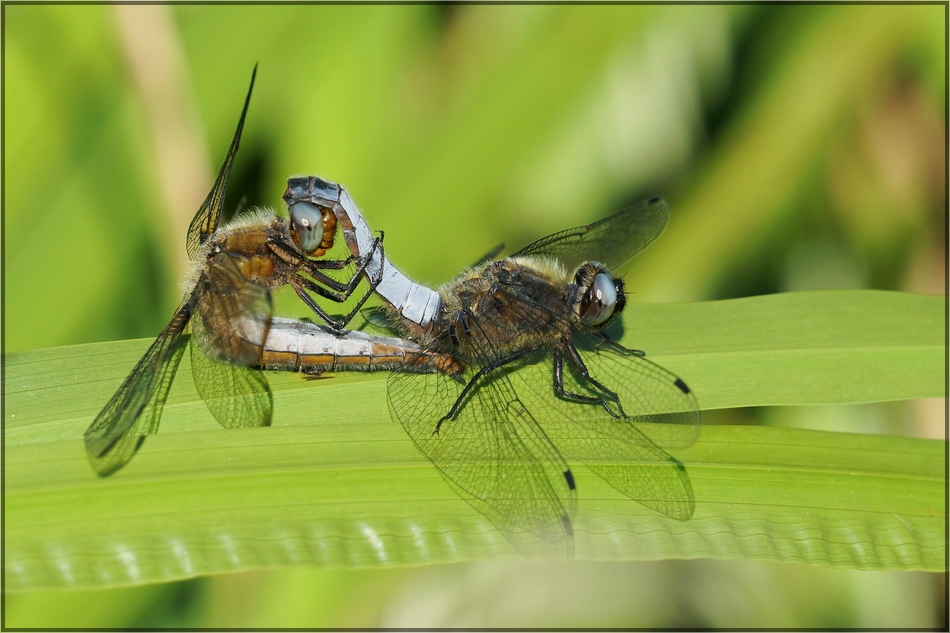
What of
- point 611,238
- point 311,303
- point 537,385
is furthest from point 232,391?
point 611,238

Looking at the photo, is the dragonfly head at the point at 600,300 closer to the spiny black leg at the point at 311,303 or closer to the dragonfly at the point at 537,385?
the dragonfly at the point at 537,385

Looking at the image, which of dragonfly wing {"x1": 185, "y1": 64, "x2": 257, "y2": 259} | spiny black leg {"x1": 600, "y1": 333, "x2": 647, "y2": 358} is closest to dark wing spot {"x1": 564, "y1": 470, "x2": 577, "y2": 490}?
spiny black leg {"x1": 600, "y1": 333, "x2": 647, "y2": 358}

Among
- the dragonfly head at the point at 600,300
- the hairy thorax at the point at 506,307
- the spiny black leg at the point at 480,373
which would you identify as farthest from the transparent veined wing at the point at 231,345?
the dragonfly head at the point at 600,300

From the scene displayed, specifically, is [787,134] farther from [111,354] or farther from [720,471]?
[111,354]

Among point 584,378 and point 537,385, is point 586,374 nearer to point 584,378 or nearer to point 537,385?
point 584,378

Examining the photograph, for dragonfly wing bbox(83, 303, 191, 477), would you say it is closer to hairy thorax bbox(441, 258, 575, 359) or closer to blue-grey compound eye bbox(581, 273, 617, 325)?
hairy thorax bbox(441, 258, 575, 359)

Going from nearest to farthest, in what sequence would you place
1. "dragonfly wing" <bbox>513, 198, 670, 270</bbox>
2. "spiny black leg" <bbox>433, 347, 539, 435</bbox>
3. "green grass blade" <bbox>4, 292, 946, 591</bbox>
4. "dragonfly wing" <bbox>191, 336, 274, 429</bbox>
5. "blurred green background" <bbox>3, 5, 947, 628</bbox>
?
"green grass blade" <bbox>4, 292, 946, 591</bbox>
"dragonfly wing" <bbox>191, 336, 274, 429</bbox>
"spiny black leg" <bbox>433, 347, 539, 435</bbox>
"blurred green background" <bbox>3, 5, 947, 628</bbox>
"dragonfly wing" <bbox>513, 198, 670, 270</bbox>
